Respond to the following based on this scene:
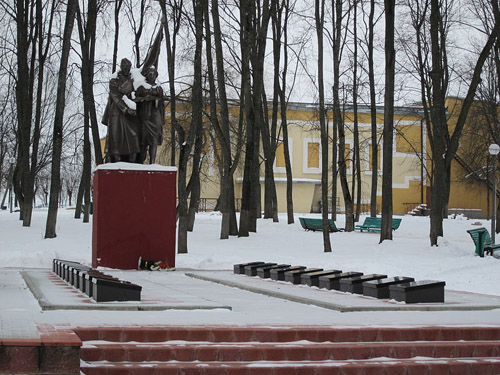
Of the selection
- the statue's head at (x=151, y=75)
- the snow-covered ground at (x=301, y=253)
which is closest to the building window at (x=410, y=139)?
the snow-covered ground at (x=301, y=253)

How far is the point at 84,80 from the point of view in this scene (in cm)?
2581

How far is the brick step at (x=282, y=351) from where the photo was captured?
658cm

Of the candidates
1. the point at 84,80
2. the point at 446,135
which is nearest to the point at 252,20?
the point at 84,80

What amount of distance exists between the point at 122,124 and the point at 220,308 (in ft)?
24.9

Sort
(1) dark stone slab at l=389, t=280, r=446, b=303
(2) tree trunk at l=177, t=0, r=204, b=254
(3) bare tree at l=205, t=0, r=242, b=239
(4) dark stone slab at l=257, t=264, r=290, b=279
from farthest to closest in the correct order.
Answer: (3) bare tree at l=205, t=0, r=242, b=239 < (2) tree trunk at l=177, t=0, r=204, b=254 < (4) dark stone slab at l=257, t=264, r=290, b=279 < (1) dark stone slab at l=389, t=280, r=446, b=303

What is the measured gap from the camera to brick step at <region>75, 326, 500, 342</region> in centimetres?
688

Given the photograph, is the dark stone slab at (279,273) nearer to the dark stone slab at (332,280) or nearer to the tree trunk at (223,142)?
the dark stone slab at (332,280)

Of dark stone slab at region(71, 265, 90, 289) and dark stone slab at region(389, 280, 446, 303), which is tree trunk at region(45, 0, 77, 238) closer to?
dark stone slab at region(71, 265, 90, 289)

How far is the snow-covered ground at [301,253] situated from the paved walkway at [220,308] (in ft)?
15.0

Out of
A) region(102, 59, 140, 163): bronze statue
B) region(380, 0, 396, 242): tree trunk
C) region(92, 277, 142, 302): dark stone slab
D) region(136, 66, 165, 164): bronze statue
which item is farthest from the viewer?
region(380, 0, 396, 242): tree trunk

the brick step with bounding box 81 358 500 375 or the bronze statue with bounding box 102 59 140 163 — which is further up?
the bronze statue with bounding box 102 59 140 163

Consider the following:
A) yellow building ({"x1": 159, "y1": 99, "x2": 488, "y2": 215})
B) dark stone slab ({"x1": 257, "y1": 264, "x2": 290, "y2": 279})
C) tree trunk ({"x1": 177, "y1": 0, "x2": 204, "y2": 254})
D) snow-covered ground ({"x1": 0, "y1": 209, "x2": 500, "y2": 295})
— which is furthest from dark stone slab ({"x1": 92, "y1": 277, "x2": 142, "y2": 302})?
yellow building ({"x1": 159, "y1": 99, "x2": 488, "y2": 215})

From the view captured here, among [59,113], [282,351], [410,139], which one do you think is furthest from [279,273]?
[410,139]

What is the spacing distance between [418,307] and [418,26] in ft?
73.1
